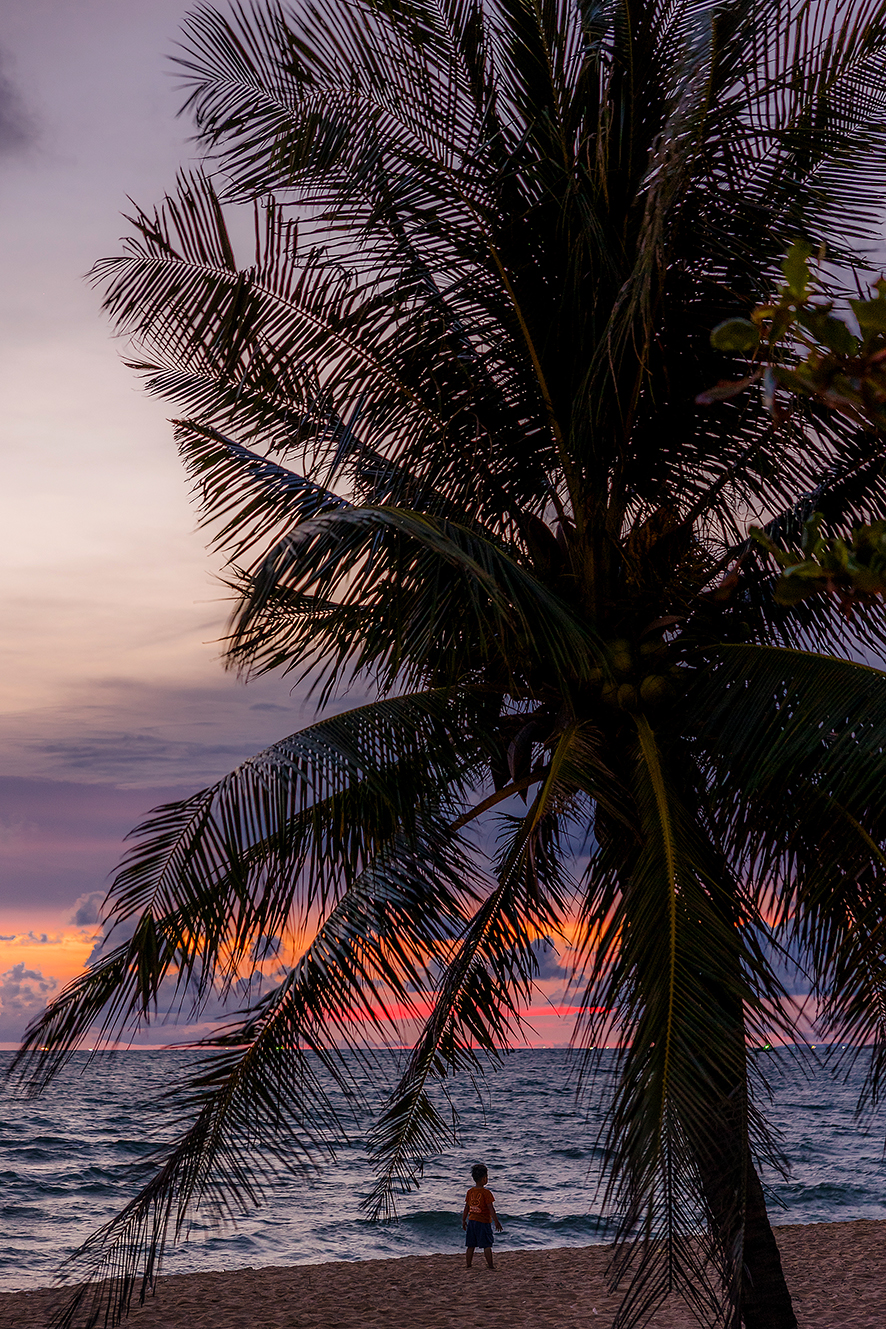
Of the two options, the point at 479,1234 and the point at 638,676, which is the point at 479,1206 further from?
the point at 638,676

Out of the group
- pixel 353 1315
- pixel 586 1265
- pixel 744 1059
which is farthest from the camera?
pixel 586 1265

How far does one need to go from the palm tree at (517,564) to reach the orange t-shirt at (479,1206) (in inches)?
263

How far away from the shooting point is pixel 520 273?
645cm

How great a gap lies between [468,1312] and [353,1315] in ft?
4.18

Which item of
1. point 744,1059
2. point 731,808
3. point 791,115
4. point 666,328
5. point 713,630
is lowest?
point 744,1059

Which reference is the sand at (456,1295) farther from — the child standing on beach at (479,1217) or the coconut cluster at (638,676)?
the coconut cluster at (638,676)

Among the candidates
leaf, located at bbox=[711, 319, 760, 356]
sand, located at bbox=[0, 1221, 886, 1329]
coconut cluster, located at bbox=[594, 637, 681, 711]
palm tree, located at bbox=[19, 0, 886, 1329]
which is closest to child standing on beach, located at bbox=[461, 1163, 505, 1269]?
sand, located at bbox=[0, 1221, 886, 1329]

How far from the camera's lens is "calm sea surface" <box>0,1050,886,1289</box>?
69.8 feet

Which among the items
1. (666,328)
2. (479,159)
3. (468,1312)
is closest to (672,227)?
(666,328)

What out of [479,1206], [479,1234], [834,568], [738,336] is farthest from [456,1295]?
[738,336]

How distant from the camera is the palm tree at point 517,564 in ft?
16.5

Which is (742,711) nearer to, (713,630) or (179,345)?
(713,630)

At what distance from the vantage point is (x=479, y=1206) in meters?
12.8

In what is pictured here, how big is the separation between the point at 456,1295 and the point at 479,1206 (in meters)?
1.25
